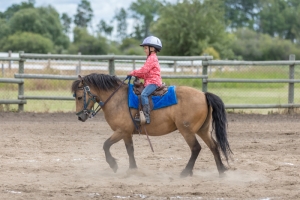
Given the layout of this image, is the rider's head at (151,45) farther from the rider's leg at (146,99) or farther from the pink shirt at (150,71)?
the rider's leg at (146,99)

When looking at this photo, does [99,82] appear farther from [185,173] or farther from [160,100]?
[185,173]

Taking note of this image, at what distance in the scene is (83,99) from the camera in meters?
8.75

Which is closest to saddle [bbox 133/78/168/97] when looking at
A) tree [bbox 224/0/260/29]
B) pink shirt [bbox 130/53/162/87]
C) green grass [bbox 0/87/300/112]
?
pink shirt [bbox 130/53/162/87]

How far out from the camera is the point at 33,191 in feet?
23.8

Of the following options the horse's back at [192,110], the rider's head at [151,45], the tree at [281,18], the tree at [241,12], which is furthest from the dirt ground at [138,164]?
the tree at [241,12]

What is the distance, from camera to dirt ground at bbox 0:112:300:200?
289 inches

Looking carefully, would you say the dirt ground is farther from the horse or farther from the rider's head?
the rider's head

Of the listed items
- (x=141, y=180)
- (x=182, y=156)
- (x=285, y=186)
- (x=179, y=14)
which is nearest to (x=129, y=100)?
(x=141, y=180)

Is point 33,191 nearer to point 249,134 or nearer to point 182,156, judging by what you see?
point 182,156

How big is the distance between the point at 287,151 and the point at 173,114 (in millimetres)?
2993

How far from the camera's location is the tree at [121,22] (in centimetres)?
10784

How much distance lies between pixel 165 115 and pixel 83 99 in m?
1.26

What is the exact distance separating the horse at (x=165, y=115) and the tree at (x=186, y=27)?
84.4ft

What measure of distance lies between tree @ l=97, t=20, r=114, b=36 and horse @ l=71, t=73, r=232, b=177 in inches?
3706
